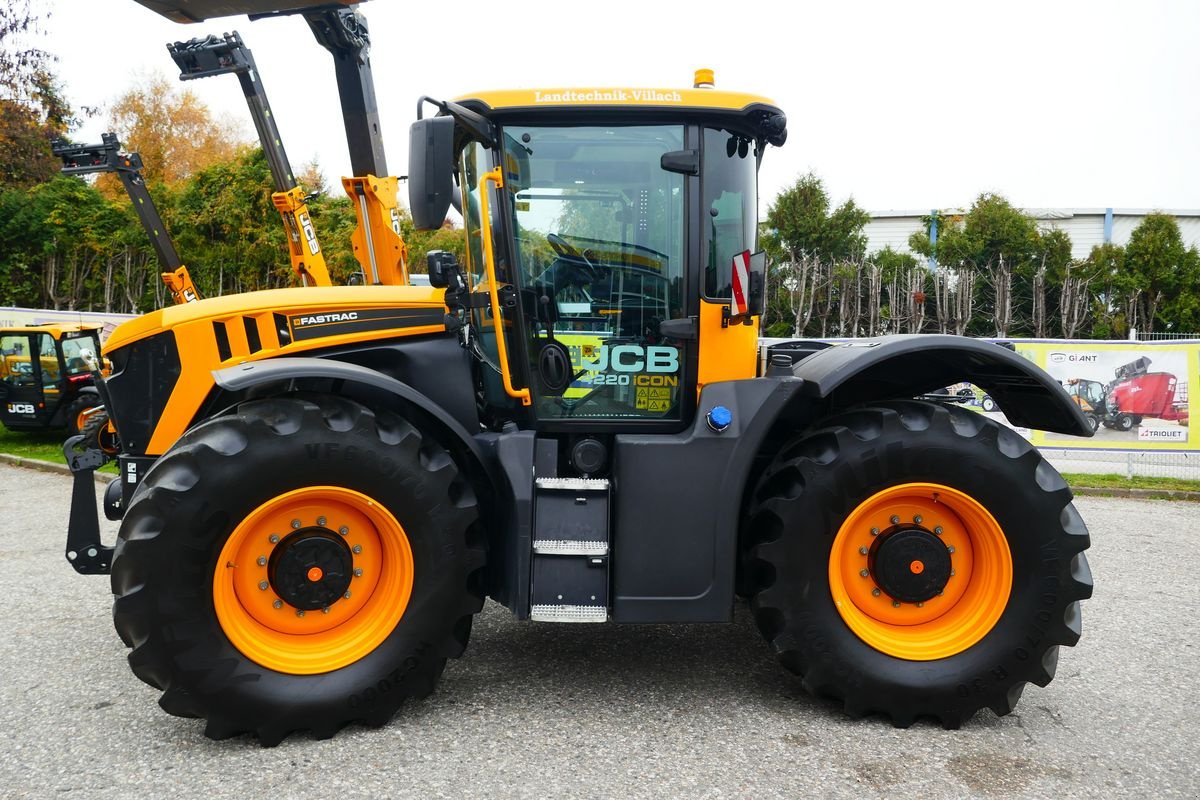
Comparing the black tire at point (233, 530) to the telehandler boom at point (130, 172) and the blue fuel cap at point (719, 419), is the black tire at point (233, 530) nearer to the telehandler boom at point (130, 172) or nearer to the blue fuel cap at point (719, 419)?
the blue fuel cap at point (719, 419)

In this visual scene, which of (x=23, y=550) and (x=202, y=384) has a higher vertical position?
(x=202, y=384)

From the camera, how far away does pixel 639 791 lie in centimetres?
313

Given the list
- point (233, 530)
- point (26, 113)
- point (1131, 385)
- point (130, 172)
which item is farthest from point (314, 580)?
point (26, 113)

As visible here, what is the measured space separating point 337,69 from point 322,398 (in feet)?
13.9

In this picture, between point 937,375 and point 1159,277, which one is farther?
point 1159,277

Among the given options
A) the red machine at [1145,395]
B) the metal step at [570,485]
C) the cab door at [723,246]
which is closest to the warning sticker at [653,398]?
the cab door at [723,246]

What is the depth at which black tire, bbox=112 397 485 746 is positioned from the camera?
3.35m

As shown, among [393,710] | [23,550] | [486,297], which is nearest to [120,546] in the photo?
[393,710]

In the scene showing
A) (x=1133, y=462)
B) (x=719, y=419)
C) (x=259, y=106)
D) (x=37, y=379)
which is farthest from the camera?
(x=37, y=379)

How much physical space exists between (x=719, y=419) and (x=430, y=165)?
1589 millimetres

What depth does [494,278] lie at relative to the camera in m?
3.93

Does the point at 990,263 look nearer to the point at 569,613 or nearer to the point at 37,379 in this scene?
the point at 37,379

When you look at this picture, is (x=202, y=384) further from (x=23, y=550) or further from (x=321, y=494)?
(x=23, y=550)

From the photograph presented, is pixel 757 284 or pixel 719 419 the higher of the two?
pixel 757 284
